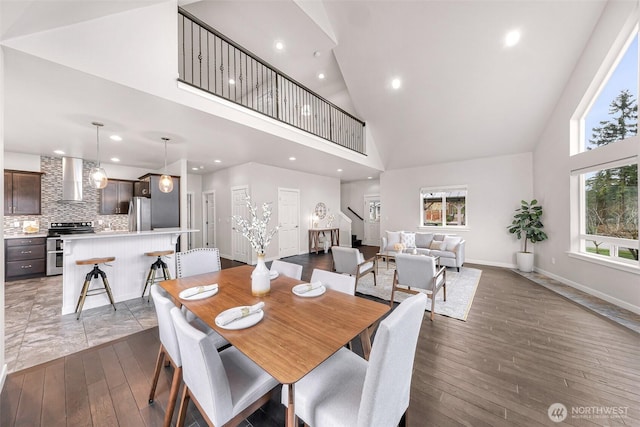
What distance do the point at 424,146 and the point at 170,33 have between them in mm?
5741

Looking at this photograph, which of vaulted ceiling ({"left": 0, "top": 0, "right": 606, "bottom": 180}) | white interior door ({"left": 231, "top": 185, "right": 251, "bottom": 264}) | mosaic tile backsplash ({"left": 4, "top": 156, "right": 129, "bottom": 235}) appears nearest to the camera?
vaulted ceiling ({"left": 0, "top": 0, "right": 606, "bottom": 180})

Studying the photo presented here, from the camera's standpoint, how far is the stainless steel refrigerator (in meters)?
5.14

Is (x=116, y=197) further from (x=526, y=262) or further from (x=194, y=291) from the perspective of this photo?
(x=526, y=262)

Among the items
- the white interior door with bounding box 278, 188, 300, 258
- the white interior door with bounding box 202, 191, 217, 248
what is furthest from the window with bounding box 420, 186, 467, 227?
the white interior door with bounding box 202, 191, 217, 248

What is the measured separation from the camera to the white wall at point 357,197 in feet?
30.0

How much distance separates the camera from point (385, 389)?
924 mm

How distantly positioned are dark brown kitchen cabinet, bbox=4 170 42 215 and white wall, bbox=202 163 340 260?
350 cm

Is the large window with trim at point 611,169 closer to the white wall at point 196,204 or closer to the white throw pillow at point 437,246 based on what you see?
the white throw pillow at point 437,246

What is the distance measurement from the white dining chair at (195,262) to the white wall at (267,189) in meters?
3.27

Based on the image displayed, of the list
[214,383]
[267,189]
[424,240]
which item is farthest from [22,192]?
[424,240]

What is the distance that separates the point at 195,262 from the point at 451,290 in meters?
3.92

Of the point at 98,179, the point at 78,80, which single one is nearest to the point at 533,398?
the point at 78,80

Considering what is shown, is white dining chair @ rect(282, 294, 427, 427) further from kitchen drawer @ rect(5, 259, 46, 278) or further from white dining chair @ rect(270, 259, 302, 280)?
kitchen drawer @ rect(5, 259, 46, 278)

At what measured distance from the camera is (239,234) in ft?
20.6
